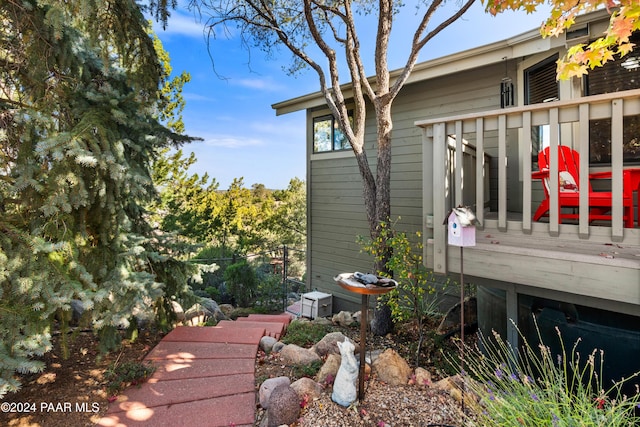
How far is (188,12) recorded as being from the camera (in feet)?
17.2

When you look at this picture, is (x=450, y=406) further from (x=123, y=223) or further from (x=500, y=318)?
(x=123, y=223)

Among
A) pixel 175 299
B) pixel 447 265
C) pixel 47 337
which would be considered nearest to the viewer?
pixel 47 337

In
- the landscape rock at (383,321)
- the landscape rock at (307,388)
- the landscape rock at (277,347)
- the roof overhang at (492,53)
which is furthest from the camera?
the landscape rock at (383,321)

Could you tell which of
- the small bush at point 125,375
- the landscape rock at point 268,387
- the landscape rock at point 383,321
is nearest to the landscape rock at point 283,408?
the landscape rock at point 268,387

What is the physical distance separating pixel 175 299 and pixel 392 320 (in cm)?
301

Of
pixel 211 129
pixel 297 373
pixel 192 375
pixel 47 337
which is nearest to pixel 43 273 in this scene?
pixel 47 337

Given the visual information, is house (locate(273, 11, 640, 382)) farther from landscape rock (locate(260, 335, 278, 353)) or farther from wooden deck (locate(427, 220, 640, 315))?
landscape rock (locate(260, 335, 278, 353))

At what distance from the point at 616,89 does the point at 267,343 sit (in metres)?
5.07

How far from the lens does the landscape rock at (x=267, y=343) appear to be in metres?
3.85

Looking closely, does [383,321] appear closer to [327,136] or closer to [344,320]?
[344,320]

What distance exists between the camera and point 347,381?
8.66 feet

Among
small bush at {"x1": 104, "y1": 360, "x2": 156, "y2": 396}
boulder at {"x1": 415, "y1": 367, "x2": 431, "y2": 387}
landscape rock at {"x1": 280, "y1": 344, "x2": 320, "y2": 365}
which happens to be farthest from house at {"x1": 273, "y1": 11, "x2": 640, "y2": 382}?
small bush at {"x1": 104, "y1": 360, "x2": 156, "y2": 396}

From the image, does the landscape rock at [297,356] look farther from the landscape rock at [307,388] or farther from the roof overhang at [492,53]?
the roof overhang at [492,53]

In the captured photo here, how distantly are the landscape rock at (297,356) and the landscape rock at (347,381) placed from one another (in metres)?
0.78
